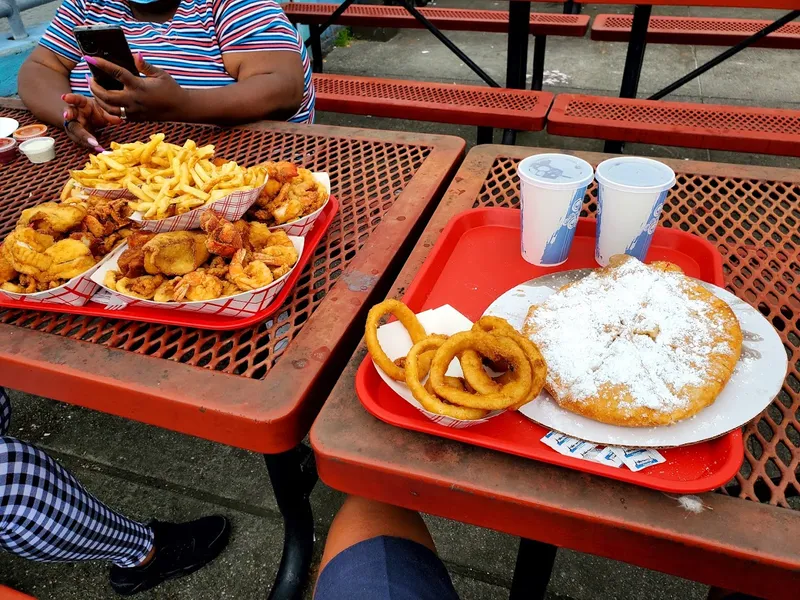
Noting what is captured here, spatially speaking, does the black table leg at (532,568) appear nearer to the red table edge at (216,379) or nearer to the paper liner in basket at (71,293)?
the red table edge at (216,379)

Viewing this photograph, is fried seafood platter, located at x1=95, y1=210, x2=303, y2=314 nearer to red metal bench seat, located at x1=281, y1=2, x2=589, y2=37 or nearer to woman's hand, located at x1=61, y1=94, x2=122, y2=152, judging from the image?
woman's hand, located at x1=61, y1=94, x2=122, y2=152

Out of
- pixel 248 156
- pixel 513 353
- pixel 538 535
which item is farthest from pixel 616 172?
pixel 248 156

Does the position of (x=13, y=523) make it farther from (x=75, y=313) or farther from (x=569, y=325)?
(x=569, y=325)

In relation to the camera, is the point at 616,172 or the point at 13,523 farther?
the point at 13,523

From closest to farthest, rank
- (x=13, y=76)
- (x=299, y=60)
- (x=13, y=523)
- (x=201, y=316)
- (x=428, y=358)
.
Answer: (x=428, y=358) < (x=201, y=316) < (x=13, y=523) < (x=299, y=60) < (x=13, y=76)

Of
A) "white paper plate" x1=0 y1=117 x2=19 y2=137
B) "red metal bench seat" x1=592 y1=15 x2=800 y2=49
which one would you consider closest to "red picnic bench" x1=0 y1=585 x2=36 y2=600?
"white paper plate" x1=0 y1=117 x2=19 y2=137

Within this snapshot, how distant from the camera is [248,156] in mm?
2076

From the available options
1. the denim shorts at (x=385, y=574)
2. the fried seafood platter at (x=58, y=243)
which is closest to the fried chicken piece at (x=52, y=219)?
the fried seafood platter at (x=58, y=243)

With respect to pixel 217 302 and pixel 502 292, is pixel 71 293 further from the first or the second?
pixel 502 292

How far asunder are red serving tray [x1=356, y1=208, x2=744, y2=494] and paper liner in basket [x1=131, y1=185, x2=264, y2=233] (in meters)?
0.52

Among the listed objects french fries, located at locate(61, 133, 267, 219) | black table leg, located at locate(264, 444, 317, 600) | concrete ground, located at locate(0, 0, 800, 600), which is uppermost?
french fries, located at locate(61, 133, 267, 219)

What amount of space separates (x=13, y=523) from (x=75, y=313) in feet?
2.14

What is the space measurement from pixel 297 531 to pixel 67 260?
1.11m

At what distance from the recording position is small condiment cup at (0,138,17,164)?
2.14 metres
